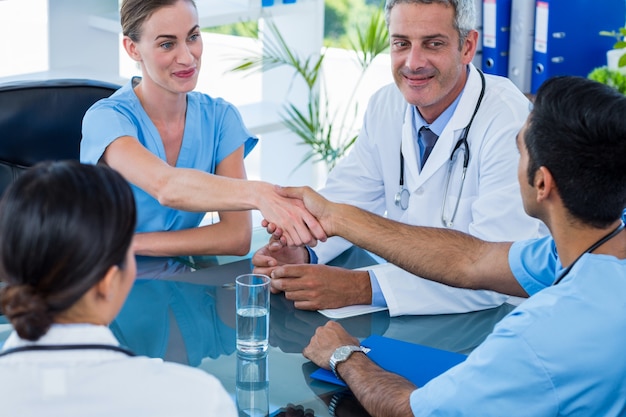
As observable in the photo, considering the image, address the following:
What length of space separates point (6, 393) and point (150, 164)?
127 centimetres

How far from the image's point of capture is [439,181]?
2.32m

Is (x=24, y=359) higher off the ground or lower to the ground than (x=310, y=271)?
higher

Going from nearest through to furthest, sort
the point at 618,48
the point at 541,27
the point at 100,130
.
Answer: the point at 100,130
the point at 618,48
the point at 541,27

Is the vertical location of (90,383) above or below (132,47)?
below

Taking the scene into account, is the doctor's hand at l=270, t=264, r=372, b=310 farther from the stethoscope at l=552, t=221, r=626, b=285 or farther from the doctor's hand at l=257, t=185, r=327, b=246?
the stethoscope at l=552, t=221, r=626, b=285

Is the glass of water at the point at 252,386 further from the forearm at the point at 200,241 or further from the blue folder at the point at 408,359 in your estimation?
the forearm at the point at 200,241

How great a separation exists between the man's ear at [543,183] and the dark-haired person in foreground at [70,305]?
0.69 metres

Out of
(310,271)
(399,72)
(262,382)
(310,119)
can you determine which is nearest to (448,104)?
(399,72)

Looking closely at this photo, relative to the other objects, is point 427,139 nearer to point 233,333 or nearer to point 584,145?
point 233,333

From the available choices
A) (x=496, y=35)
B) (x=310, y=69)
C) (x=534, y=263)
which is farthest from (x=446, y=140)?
(x=310, y=69)

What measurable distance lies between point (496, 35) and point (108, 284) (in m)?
2.88

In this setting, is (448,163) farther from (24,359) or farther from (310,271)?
(24,359)

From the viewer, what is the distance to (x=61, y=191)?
1.04 metres

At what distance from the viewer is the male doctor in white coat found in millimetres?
1984
